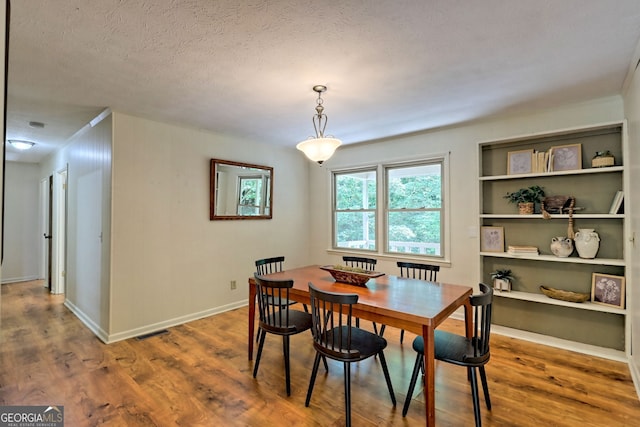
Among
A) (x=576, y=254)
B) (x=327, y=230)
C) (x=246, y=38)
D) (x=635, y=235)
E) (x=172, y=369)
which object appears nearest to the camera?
(x=246, y=38)

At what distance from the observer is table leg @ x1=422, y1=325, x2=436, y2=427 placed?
1780mm

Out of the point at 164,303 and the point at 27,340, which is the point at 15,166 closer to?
the point at 27,340

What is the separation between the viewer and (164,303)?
12.1ft

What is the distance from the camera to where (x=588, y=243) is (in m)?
2.98

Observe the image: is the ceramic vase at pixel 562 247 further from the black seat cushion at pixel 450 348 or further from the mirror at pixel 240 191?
the mirror at pixel 240 191

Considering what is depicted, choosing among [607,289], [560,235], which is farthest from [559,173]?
[607,289]

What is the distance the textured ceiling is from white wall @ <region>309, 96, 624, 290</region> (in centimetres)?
22

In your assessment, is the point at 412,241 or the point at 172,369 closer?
the point at 172,369

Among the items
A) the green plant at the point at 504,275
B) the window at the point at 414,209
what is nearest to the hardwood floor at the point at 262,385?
the green plant at the point at 504,275

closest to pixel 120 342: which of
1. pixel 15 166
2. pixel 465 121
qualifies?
pixel 465 121

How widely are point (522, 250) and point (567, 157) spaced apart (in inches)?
39.9

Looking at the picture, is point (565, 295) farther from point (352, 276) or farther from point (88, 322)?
point (88, 322)

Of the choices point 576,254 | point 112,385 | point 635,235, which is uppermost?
point 635,235

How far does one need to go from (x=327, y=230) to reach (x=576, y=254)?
10.4 feet
